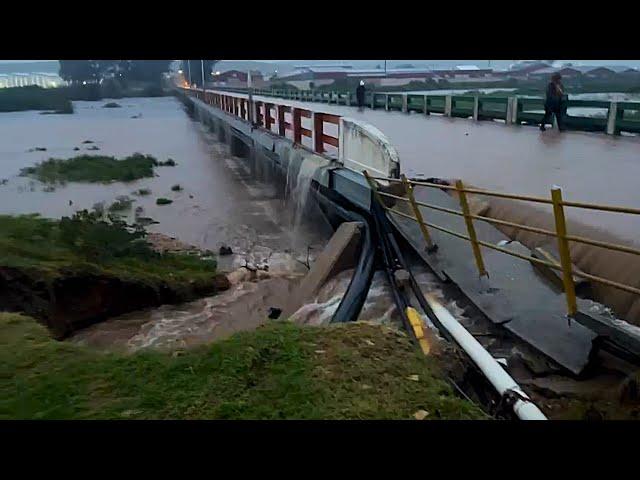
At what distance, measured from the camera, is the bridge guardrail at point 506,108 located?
12805 mm

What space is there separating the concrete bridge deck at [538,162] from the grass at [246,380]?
342cm

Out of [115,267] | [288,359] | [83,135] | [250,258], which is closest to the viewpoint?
[288,359]

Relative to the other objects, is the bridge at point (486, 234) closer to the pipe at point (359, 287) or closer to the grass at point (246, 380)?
the pipe at point (359, 287)

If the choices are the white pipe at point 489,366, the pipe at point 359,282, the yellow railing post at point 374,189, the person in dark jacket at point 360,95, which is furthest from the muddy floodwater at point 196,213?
the person in dark jacket at point 360,95

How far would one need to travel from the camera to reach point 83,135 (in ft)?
117

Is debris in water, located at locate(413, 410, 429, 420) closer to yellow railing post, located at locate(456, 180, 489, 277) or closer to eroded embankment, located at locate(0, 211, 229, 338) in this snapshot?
yellow railing post, located at locate(456, 180, 489, 277)

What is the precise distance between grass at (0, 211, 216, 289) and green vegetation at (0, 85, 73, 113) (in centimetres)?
5096

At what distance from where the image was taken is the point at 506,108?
55.7 ft
